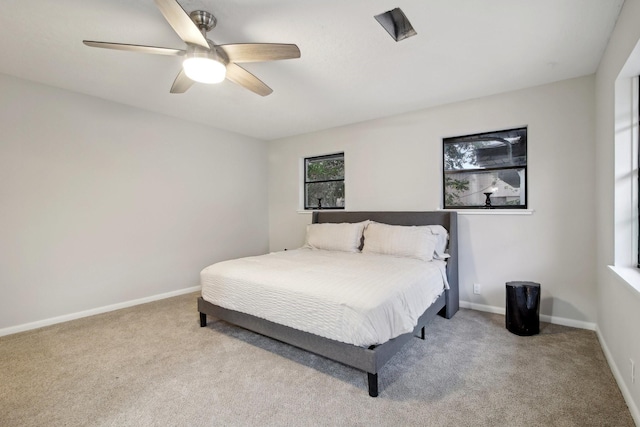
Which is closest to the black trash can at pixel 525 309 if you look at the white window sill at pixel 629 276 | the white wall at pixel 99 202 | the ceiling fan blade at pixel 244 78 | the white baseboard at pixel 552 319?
the white baseboard at pixel 552 319

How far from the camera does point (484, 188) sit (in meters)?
3.40

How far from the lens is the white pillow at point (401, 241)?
10.2 feet

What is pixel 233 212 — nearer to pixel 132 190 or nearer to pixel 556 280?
pixel 132 190

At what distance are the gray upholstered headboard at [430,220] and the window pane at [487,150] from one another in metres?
0.66

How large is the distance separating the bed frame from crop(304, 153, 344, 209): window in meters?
0.40

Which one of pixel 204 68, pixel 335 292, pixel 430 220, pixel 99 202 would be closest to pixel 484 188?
pixel 430 220

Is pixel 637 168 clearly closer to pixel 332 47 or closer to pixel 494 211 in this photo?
pixel 494 211

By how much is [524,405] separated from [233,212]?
422 cm

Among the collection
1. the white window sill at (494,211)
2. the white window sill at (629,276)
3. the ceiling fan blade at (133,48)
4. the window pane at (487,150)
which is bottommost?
the white window sill at (629,276)

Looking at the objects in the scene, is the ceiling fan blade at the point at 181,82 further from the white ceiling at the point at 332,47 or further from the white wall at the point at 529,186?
the white wall at the point at 529,186

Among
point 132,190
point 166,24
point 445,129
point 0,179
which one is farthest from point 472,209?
point 0,179

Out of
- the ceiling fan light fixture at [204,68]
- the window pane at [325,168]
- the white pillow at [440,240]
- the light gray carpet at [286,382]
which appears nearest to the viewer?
the light gray carpet at [286,382]

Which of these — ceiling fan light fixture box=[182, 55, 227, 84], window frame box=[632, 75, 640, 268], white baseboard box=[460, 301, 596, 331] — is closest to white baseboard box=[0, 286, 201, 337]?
ceiling fan light fixture box=[182, 55, 227, 84]

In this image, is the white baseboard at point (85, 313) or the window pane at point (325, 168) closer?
the white baseboard at point (85, 313)
